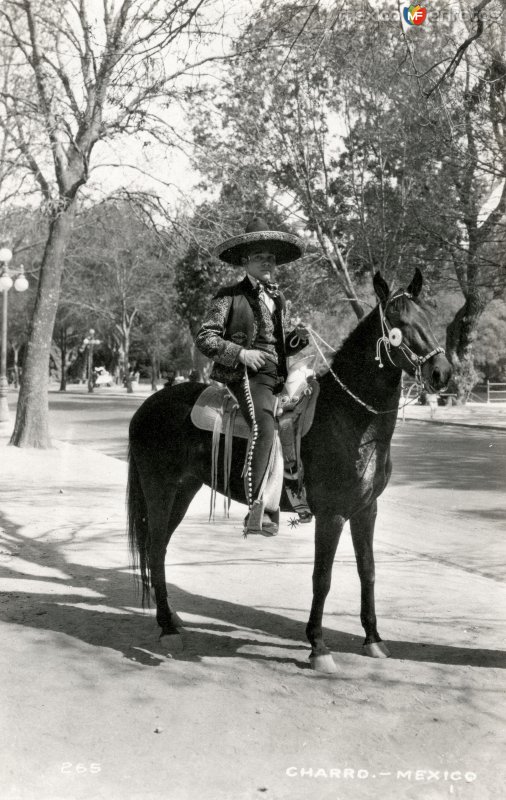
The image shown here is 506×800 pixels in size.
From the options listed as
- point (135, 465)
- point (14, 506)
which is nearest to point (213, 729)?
point (135, 465)

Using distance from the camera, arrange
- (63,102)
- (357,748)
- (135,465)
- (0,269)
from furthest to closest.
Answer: (0,269) < (63,102) < (135,465) < (357,748)

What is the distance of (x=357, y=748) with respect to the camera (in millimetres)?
3381

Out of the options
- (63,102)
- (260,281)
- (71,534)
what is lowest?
(71,534)

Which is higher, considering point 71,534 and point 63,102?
point 63,102

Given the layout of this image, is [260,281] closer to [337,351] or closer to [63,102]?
[337,351]

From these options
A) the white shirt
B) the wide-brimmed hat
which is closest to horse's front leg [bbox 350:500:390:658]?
the white shirt

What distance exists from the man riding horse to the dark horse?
0.29 metres

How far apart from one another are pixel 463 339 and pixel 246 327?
1167 inches

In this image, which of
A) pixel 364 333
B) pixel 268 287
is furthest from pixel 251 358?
pixel 364 333

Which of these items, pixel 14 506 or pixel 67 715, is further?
pixel 14 506

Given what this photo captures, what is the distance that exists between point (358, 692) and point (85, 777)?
1.59 meters

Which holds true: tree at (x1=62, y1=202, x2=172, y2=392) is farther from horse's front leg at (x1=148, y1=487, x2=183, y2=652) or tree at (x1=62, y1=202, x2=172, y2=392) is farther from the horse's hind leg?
horse's front leg at (x1=148, y1=487, x2=183, y2=652)

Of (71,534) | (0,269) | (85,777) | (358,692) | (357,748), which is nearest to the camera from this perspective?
(85,777)

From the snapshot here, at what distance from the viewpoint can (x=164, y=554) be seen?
514 cm
